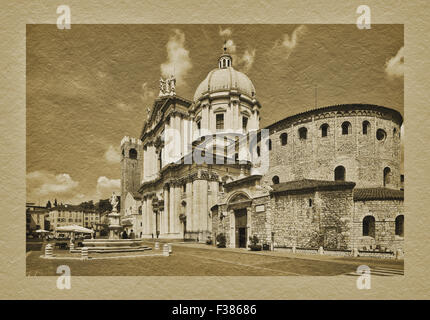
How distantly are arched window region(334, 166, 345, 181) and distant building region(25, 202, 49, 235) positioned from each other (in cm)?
1184

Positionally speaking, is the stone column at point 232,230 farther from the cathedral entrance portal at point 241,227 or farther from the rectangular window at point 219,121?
the rectangular window at point 219,121

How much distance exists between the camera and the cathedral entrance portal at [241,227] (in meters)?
11.9

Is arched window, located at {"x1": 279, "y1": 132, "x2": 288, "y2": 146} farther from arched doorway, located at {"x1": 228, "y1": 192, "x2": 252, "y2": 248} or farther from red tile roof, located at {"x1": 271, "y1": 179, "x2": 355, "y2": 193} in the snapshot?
arched doorway, located at {"x1": 228, "y1": 192, "x2": 252, "y2": 248}

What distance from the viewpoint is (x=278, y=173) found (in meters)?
13.7

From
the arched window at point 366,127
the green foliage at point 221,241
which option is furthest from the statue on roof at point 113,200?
the arched window at point 366,127

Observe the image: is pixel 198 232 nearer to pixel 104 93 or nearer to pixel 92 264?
pixel 92 264

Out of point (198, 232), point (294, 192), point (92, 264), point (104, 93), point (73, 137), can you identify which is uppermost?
point (104, 93)

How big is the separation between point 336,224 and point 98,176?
8.46 metres

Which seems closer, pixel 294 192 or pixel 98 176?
pixel 98 176

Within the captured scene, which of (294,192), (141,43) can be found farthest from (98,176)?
(294,192)

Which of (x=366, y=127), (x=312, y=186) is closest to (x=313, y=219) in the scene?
(x=312, y=186)

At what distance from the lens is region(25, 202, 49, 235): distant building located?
6.66 metres

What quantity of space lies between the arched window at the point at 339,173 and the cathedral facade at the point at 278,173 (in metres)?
0.04

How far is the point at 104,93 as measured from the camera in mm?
7332
